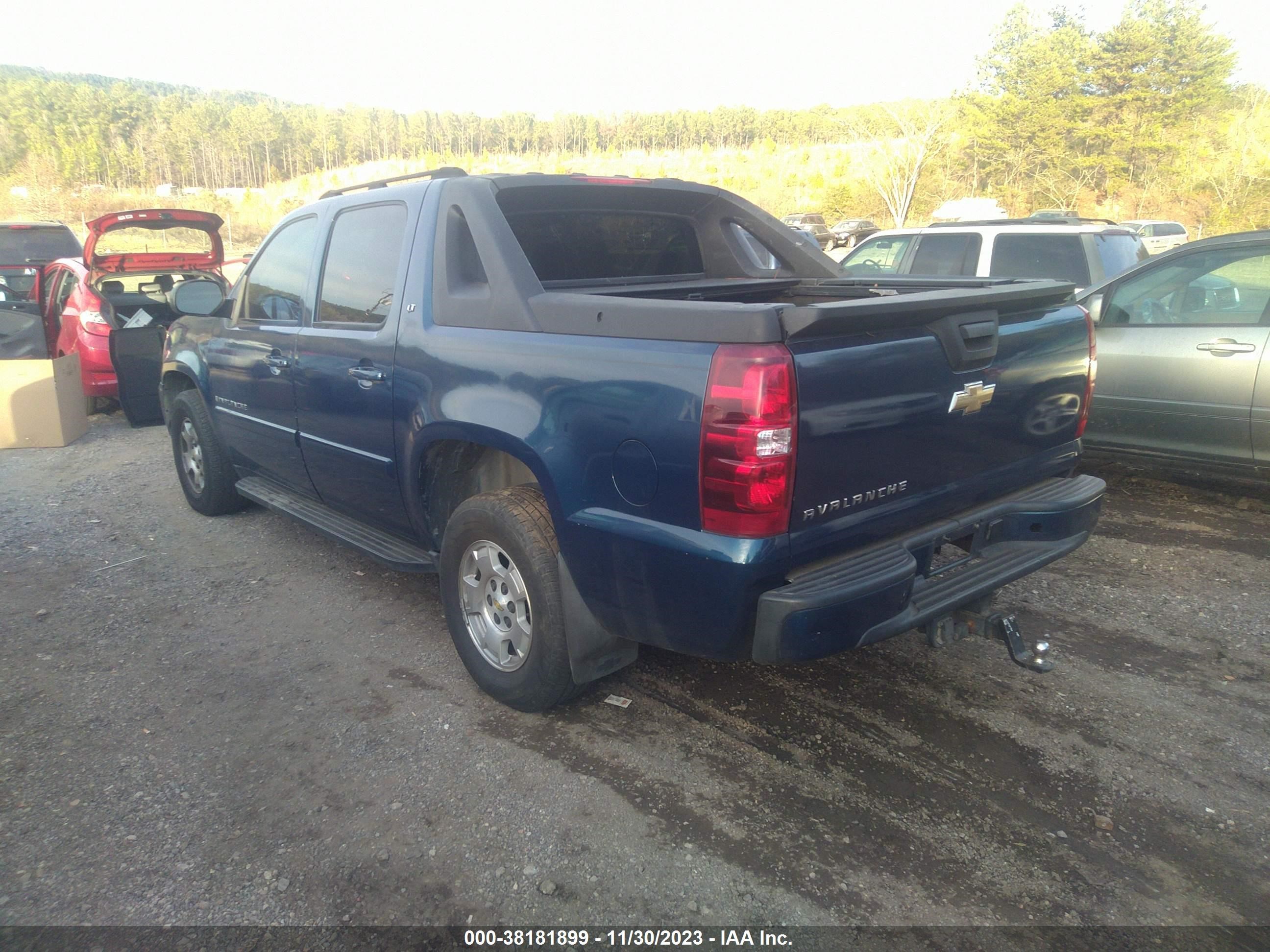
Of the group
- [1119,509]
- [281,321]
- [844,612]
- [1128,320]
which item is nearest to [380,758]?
[844,612]

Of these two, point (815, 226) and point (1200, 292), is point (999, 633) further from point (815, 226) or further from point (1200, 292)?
point (815, 226)

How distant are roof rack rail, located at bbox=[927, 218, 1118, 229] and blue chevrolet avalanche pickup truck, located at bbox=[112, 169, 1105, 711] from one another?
14.3 feet

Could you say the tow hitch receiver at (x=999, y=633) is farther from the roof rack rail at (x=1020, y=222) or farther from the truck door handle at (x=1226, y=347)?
the roof rack rail at (x=1020, y=222)

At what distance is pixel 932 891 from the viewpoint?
7.34 feet

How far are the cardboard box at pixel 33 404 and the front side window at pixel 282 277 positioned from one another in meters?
4.05

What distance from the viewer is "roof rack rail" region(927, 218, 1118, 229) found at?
24.3 ft

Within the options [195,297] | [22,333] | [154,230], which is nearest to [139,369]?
[22,333]

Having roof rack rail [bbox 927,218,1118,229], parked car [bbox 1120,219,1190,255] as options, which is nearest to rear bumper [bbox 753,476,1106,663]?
roof rack rail [bbox 927,218,1118,229]

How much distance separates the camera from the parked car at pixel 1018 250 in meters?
7.01

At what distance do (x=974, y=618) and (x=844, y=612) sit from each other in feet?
2.87

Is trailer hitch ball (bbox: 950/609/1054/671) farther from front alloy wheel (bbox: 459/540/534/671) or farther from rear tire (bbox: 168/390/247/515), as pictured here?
rear tire (bbox: 168/390/247/515)

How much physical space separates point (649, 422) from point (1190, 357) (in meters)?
4.38

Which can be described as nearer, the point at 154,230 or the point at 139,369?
the point at 139,369

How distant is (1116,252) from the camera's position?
23.3 ft
